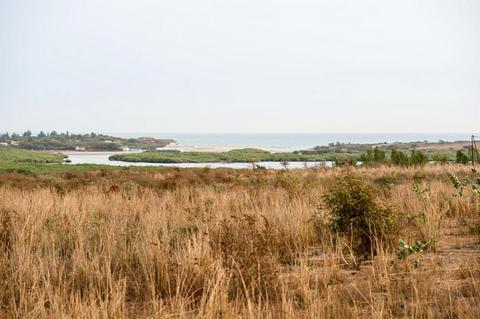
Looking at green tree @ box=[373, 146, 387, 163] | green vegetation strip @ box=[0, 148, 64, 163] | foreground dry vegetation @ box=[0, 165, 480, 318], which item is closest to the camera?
foreground dry vegetation @ box=[0, 165, 480, 318]

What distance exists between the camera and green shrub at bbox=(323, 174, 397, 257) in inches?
235

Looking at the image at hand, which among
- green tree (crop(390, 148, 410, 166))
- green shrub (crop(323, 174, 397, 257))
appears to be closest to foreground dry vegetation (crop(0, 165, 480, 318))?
green shrub (crop(323, 174, 397, 257))

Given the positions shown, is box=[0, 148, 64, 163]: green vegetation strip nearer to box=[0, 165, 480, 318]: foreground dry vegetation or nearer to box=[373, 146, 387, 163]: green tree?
box=[373, 146, 387, 163]: green tree

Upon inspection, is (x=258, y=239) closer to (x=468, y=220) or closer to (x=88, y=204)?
(x=468, y=220)

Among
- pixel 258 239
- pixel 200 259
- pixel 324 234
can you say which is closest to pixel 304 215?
pixel 324 234

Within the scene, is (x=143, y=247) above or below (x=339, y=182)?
below

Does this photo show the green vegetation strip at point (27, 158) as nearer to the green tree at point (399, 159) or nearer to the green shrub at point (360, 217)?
the green tree at point (399, 159)

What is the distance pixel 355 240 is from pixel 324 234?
2.28ft

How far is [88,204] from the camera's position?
1027 cm

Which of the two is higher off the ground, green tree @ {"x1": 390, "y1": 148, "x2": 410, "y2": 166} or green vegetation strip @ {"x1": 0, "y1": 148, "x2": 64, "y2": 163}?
green tree @ {"x1": 390, "y1": 148, "x2": 410, "y2": 166}

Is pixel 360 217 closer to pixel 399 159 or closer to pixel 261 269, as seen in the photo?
pixel 261 269

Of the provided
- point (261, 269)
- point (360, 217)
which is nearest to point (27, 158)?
point (360, 217)

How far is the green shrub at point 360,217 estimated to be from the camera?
5.98m

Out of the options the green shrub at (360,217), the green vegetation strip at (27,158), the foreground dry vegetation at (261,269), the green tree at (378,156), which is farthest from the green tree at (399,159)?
the green vegetation strip at (27,158)
